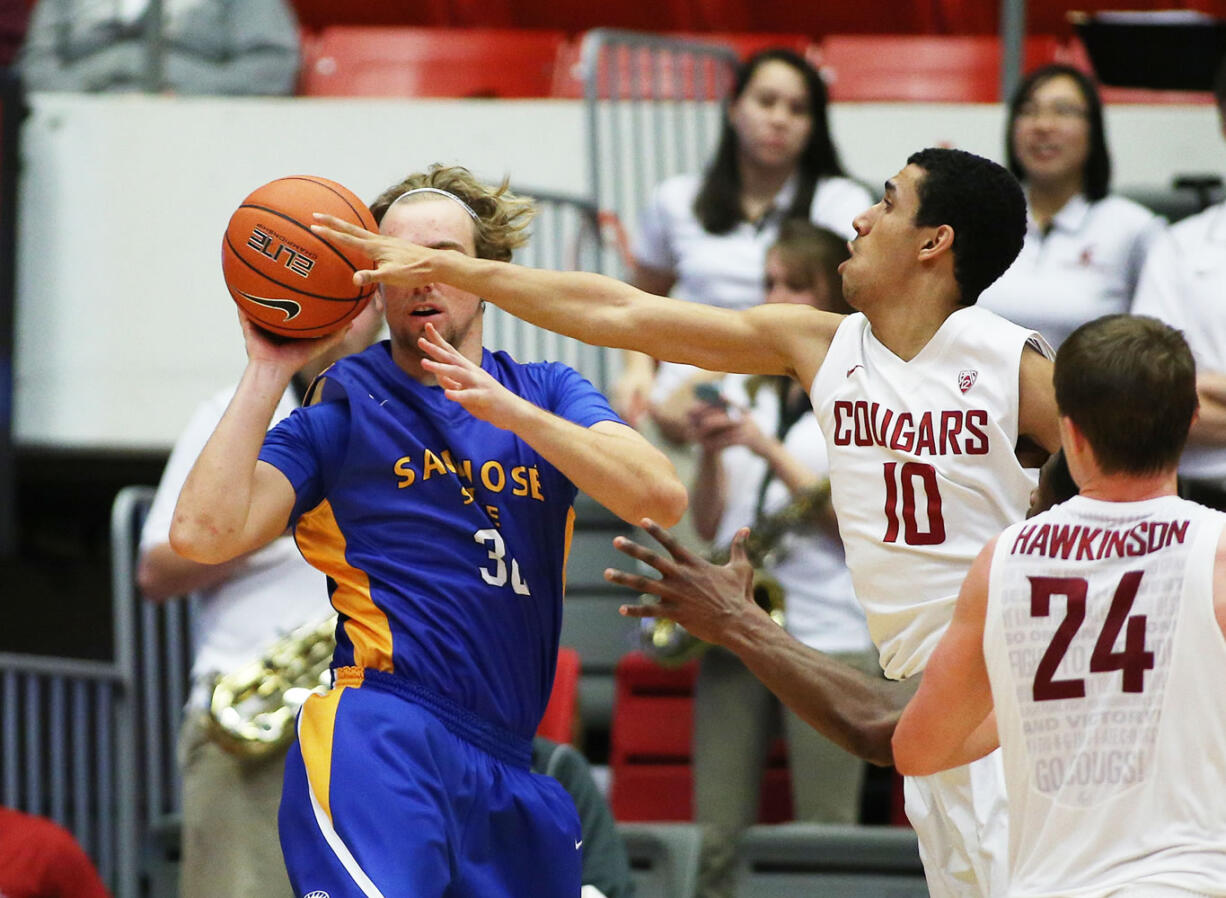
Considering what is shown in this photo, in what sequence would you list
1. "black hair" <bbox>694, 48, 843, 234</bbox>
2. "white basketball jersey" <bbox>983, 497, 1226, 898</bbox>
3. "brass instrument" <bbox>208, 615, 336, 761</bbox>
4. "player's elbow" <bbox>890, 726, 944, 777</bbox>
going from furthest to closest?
"black hair" <bbox>694, 48, 843, 234</bbox>
"brass instrument" <bbox>208, 615, 336, 761</bbox>
"player's elbow" <bbox>890, 726, 944, 777</bbox>
"white basketball jersey" <bbox>983, 497, 1226, 898</bbox>

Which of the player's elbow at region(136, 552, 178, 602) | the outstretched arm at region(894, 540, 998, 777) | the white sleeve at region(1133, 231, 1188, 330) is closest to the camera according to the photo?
the outstretched arm at region(894, 540, 998, 777)

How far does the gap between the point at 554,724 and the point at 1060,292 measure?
7.37 ft

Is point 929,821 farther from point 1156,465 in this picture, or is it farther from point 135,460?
point 135,460

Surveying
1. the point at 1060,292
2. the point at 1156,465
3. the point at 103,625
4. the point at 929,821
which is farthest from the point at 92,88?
→ the point at 1156,465

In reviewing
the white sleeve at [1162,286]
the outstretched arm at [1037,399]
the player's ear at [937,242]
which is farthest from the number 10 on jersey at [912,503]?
the white sleeve at [1162,286]

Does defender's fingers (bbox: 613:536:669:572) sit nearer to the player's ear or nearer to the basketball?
the basketball

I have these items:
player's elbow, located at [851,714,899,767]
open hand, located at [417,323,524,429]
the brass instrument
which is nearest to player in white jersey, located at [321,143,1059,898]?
player's elbow, located at [851,714,899,767]

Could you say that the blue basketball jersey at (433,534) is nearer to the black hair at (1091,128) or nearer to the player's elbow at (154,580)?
the player's elbow at (154,580)

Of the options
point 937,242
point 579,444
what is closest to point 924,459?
point 937,242

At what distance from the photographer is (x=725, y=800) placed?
5.67 metres

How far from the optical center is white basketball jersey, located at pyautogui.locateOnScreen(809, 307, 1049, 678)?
384 centimetres

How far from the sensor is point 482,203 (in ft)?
12.9

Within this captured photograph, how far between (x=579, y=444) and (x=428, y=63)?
20.3ft

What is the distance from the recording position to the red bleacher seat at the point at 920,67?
8859 mm
